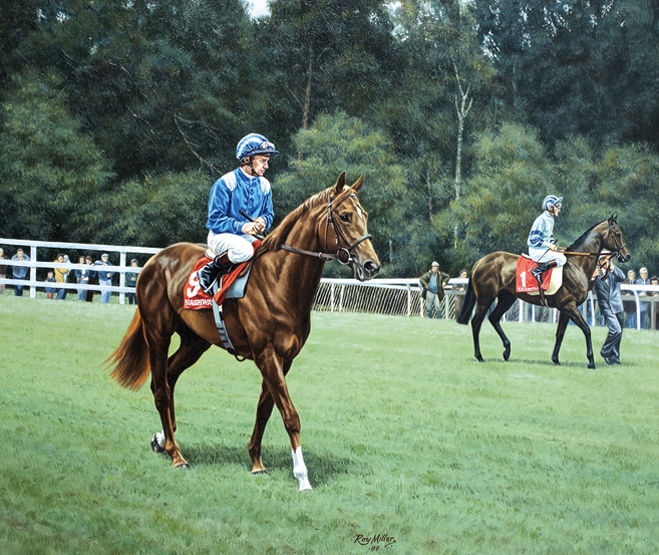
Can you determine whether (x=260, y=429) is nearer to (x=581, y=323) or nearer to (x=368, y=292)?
(x=581, y=323)

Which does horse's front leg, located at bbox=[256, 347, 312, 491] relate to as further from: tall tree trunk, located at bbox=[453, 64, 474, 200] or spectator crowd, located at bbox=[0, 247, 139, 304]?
tall tree trunk, located at bbox=[453, 64, 474, 200]

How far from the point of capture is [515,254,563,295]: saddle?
31.4 ft

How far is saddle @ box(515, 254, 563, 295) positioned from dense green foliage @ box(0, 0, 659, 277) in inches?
146

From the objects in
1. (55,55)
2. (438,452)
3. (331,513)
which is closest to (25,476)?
(331,513)

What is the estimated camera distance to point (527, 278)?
9.75 meters

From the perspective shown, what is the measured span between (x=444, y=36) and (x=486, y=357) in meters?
7.37

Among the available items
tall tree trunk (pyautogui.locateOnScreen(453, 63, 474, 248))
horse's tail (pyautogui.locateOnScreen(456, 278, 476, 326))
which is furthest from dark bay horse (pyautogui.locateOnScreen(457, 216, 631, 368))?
tall tree trunk (pyautogui.locateOnScreen(453, 63, 474, 248))

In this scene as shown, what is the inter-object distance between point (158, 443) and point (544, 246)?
20.1ft

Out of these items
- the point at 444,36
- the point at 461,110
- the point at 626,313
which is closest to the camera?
the point at 626,313

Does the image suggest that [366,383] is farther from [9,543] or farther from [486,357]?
[9,543]

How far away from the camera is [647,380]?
8.23 m

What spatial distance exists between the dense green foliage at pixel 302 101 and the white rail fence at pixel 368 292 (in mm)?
376

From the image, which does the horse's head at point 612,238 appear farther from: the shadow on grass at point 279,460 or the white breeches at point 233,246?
the white breeches at point 233,246

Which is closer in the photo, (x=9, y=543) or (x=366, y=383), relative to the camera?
(x=9, y=543)
